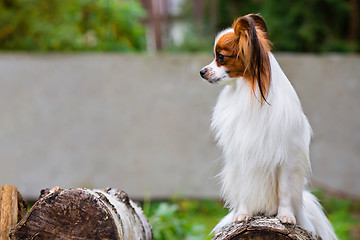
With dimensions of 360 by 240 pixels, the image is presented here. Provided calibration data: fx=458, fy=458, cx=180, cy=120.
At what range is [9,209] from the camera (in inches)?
91.8

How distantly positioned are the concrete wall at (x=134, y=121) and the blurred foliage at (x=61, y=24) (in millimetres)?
240

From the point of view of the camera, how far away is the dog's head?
6.89 feet

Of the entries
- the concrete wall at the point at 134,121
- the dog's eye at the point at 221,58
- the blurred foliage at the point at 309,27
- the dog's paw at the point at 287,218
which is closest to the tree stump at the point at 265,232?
the dog's paw at the point at 287,218

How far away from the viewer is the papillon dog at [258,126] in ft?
7.02

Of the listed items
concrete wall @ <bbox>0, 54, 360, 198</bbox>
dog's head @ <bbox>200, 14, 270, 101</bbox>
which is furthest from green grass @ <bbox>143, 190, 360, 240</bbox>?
dog's head @ <bbox>200, 14, 270, 101</bbox>

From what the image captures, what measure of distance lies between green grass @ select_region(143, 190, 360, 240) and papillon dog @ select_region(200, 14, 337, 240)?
2028mm

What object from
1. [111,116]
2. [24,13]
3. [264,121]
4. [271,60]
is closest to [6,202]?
[264,121]

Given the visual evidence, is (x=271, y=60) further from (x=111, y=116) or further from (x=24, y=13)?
(x=24, y=13)

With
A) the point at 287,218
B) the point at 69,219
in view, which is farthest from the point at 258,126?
the point at 69,219

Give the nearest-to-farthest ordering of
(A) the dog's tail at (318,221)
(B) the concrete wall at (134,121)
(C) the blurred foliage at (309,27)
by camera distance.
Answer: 1. (A) the dog's tail at (318,221)
2. (B) the concrete wall at (134,121)
3. (C) the blurred foliage at (309,27)

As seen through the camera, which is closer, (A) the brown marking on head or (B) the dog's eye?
(A) the brown marking on head

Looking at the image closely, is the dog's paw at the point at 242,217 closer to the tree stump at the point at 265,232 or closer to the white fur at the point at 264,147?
the white fur at the point at 264,147

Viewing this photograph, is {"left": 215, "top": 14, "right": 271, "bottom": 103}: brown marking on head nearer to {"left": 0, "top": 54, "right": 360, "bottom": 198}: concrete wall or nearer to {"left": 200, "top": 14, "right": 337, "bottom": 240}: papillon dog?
{"left": 200, "top": 14, "right": 337, "bottom": 240}: papillon dog

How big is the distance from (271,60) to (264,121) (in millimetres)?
297
